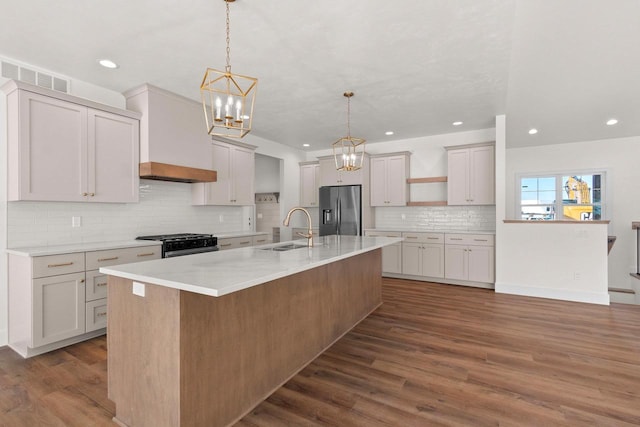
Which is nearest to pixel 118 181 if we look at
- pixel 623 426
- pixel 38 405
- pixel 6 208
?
pixel 6 208

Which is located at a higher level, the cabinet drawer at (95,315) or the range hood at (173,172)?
the range hood at (173,172)

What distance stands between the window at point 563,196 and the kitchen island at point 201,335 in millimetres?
6132

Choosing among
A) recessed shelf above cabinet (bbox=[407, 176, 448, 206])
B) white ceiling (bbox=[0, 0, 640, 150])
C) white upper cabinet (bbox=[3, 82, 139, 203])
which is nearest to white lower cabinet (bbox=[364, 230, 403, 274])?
recessed shelf above cabinet (bbox=[407, 176, 448, 206])

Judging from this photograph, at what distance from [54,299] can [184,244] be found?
1291mm

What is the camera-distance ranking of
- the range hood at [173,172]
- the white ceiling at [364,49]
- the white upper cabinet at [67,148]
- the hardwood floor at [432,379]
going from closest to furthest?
the hardwood floor at [432,379] → the white ceiling at [364,49] → the white upper cabinet at [67,148] → the range hood at [173,172]

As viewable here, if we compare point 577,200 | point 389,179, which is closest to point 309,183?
point 389,179

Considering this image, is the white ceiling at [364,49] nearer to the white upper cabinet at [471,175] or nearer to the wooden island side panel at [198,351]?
the white upper cabinet at [471,175]

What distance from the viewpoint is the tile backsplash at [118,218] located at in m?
3.01

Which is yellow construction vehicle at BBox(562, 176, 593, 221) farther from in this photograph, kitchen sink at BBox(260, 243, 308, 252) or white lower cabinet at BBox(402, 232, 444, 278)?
kitchen sink at BBox(260, 243, 308, 252)

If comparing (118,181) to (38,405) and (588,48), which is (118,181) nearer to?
(38,405)

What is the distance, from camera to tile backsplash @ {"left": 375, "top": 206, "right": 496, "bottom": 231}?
5.51m

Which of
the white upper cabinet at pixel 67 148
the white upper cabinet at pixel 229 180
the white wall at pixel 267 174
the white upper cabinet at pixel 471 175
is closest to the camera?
the white upper cabinet at pixel 67 148

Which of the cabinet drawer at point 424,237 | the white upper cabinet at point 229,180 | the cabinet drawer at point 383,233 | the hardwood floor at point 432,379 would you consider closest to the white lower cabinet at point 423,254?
the cabinet drawer at point 424,237

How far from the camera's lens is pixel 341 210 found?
6160 millimetres
